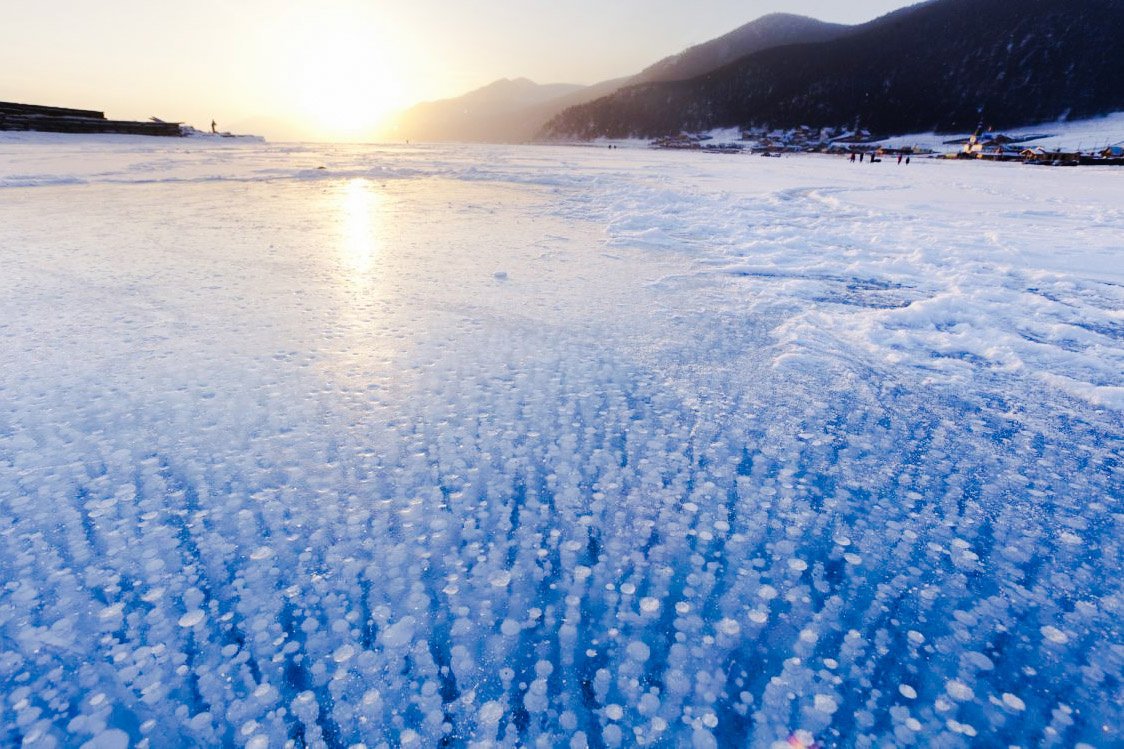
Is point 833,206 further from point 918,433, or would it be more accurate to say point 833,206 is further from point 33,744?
point 33,744

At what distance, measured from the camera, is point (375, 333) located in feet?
12.8

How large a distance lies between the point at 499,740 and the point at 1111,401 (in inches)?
154

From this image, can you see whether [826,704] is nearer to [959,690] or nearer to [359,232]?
[959,690]

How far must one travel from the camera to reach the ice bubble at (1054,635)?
159 cm

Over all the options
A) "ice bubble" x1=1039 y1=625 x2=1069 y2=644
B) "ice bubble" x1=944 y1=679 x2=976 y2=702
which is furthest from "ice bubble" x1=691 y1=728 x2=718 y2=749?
"ice bubble" x1=1039 y1=625 x2=1069 y2=644

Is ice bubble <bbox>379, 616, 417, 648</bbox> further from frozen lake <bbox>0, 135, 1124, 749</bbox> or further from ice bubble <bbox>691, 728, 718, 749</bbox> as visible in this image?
ice bubble <bbox>691, 728, 718, 749</bbox>

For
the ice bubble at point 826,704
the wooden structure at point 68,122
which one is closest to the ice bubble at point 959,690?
the ice bubble at point 826,704

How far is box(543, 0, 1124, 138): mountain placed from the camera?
9050 cm

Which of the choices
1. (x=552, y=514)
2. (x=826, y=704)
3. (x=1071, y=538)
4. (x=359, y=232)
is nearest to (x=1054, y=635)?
(x=1071, y=538)

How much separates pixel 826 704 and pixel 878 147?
104 metres

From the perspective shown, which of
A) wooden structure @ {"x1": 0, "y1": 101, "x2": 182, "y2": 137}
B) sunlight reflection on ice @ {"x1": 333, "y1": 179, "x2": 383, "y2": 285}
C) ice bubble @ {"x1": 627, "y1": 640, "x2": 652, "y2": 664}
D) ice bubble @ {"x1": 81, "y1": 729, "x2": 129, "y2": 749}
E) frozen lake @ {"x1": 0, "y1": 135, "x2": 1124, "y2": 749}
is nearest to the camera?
ice bubble @ {"x1": 81, "y1": 729, "x2": 129, "y2": 749}

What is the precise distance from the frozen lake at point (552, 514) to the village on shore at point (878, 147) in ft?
168

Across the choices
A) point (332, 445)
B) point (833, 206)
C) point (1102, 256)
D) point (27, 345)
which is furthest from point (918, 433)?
point (833, 206)

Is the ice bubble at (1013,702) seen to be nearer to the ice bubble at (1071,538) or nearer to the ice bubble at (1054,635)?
the ice bubble at (1054,635)
